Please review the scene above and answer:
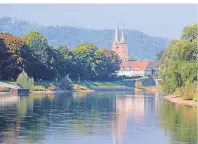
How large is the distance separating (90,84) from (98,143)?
102 metres

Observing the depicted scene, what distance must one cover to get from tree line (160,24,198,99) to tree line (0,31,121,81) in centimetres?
2867

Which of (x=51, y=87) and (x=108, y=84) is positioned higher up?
(x=108, y=84)

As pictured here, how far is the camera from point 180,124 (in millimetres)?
45562

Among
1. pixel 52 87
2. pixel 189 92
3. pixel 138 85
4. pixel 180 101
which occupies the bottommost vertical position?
pixel 180 101

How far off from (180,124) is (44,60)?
2841 inches

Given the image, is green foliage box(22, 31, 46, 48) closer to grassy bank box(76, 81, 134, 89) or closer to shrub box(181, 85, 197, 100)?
grassy bank box(76, 81, 134, 89)

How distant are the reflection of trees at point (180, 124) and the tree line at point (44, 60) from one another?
48818 mm

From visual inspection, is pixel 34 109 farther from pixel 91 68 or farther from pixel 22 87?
pixel 91 68

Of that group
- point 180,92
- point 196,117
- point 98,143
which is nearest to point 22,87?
point 180,92

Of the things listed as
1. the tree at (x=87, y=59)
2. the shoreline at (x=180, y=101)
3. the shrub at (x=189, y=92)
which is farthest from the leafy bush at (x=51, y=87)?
the shrub at (x=189, y=92)

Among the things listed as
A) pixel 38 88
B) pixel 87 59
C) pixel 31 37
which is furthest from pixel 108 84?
pixel 38 88

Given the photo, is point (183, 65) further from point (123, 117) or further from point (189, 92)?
point (123, 117)

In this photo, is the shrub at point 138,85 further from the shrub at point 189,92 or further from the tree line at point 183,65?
the shrub at point 189,92

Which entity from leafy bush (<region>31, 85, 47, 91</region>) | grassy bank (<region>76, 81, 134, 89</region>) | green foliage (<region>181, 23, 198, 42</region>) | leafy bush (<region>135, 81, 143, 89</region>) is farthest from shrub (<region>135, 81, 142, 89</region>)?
green foliage (<region>181, 23, 198, 42</region>)
